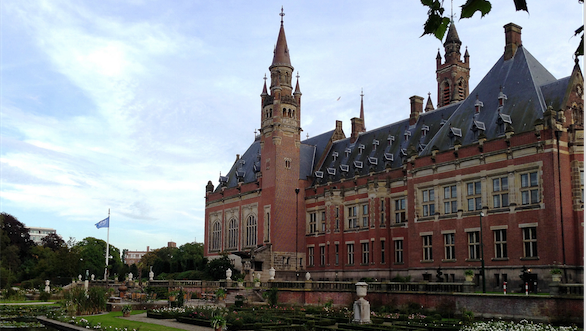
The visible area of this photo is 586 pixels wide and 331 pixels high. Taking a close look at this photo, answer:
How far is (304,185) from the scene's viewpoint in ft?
207

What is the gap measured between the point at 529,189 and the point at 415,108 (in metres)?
19.9

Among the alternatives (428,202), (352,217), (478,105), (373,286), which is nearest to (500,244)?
(428,202)

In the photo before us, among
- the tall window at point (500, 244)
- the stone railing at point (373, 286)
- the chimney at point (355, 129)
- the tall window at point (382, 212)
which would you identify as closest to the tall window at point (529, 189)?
the tall window at point (500, 244)

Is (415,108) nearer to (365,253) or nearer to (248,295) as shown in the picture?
(365,253)

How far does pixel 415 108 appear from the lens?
2238 inches

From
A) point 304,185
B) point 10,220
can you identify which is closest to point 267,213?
point 304,185

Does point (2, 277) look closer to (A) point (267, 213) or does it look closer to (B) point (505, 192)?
(A) point (267, 213)

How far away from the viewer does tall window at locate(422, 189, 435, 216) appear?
149ft

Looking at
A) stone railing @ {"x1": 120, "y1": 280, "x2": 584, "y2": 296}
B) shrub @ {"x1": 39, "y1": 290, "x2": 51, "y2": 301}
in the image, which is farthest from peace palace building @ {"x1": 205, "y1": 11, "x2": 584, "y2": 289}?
shrub @ {"x1": 39, "y1": 290, "x2": 51, "y2": 301}

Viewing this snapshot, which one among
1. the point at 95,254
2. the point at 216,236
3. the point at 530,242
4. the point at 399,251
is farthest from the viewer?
the point at 95,254

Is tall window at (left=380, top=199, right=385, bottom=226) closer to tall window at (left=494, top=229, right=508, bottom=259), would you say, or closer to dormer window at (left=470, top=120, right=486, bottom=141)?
dormer window at (left=470, top=120, right=486, bottom=141)

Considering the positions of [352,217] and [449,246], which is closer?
[449,246]

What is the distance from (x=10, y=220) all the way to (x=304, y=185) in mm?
52936

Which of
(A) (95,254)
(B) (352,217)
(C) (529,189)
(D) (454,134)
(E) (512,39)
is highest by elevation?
(E) (512,39)
